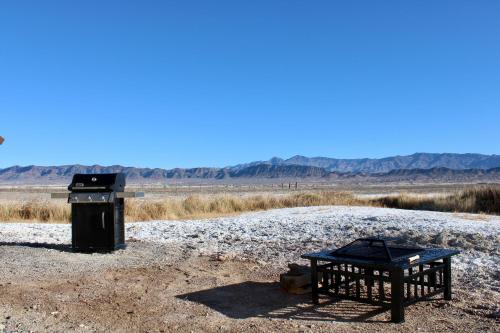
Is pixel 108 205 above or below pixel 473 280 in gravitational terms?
above

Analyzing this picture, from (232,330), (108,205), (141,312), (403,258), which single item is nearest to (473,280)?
(403,258)

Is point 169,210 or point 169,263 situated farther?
point 169,210

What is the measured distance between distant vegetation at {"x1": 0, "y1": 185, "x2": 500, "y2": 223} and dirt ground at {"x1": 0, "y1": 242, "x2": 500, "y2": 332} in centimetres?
1071

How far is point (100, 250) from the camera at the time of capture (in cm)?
1088

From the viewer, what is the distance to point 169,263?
10.0m

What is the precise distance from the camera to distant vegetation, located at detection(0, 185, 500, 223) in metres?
20.4

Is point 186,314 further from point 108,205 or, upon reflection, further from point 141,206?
point 141,206

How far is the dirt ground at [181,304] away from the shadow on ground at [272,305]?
12 mm

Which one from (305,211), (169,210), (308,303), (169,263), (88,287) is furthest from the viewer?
(169,210)

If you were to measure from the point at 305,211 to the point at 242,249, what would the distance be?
27.5 ft

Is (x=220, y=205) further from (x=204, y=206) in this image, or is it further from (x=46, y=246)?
(x=46, y=246)

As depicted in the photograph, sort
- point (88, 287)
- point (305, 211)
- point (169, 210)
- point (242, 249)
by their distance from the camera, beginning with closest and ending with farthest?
point (88, 287) → point (242, 249) → point (305, 211) → point (169, 210)

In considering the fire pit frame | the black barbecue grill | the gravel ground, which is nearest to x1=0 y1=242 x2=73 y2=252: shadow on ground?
the gravel ground

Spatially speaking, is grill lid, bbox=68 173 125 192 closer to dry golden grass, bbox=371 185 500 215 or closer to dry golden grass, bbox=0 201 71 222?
dry golden grass, bbox=0 201 71 222
